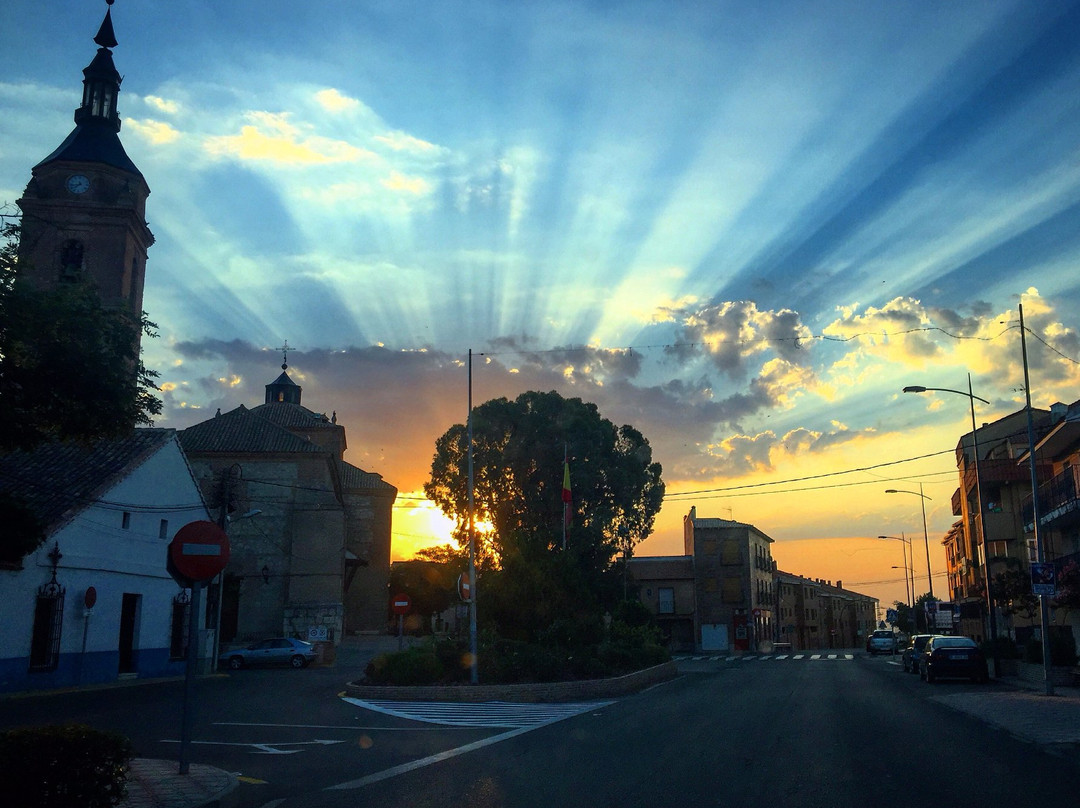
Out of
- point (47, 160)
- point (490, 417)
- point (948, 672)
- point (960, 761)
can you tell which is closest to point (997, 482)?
point (948, 672)

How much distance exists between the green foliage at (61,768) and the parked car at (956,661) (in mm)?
28158

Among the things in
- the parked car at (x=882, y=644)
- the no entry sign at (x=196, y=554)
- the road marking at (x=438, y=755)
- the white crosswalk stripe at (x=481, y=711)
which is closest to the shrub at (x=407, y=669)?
the white crosswalk stripe at (x=481, y=711)

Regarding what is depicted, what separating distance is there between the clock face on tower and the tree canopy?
24.8m

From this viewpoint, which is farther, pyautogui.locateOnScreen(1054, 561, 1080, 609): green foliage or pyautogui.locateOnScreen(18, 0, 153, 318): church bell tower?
pyautogui.locateOnScreen(18, 0, 153, 318): church bell tower

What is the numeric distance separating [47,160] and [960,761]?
55538 mm

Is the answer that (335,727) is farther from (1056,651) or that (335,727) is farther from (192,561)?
(1056,651)

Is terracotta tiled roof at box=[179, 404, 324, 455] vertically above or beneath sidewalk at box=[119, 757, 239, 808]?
above

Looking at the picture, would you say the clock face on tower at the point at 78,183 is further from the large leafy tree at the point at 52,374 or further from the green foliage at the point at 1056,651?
the green foliage at the point at 1056,651

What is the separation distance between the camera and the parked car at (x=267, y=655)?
125ft

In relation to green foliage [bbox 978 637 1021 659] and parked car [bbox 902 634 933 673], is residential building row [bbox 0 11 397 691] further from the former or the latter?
green foliage [bbox 978 637 1021 659]

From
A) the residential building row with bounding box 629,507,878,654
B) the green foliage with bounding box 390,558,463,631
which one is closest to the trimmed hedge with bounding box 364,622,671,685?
the residential building row with bounding box 629,507,878,654

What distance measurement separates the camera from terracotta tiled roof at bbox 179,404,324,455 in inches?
2087

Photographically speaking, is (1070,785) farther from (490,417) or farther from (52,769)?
(490,417)

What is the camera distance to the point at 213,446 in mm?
53125
